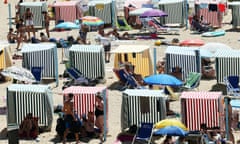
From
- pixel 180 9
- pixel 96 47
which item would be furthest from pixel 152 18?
pixel 96 47

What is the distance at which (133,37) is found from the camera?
33500 mm

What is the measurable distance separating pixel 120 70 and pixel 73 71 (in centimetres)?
134

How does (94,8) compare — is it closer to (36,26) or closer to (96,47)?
(36,26)

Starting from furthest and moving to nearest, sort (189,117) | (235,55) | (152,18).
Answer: (152,18), (235,55), (189,117)

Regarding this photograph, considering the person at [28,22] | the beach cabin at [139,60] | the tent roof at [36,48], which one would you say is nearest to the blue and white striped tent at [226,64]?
the beach cabin at [139,60]

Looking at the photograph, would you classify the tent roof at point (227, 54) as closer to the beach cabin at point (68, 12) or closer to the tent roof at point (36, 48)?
the tent roof at point (36, 48)

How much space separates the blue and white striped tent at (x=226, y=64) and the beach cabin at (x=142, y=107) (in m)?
4.73

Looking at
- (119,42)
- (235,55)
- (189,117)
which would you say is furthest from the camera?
(119,42)

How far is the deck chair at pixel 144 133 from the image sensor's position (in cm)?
2005

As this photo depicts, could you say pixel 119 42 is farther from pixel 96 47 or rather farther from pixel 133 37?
pixel 96 47

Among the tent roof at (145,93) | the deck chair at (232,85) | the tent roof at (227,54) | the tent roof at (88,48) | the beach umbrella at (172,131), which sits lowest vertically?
the beach umbrella at (172,131)

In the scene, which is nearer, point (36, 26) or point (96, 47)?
point (96, 47)

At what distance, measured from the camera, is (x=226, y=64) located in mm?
25328

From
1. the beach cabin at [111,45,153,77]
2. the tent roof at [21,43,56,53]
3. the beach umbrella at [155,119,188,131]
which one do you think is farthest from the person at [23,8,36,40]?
the beach umbrella at [155,119,188,131]
